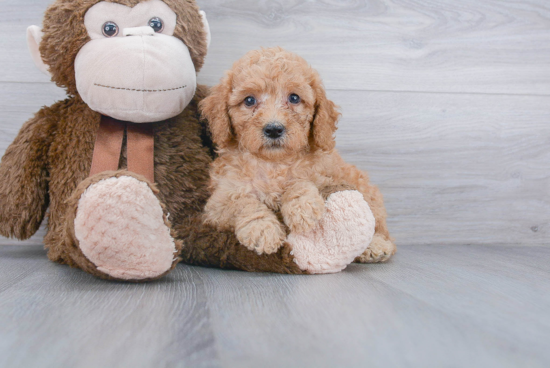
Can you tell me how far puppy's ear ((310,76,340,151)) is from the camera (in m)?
1.43

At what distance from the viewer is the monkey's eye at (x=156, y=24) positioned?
1.41 meters

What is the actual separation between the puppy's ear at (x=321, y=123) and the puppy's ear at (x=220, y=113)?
292 millimetres

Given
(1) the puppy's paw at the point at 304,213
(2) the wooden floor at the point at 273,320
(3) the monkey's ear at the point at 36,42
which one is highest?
(3) the monkey's ear at the point at 36,42

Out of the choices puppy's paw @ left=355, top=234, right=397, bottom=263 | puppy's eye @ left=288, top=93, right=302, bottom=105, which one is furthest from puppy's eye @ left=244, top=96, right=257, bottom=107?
puppy's paw @ left=355, top=234, right=397, bottom=263

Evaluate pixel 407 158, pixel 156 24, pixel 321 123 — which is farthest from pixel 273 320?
pixel 407 158

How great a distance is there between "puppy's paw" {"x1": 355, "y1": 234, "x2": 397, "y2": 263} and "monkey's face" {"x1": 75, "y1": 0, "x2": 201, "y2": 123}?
2.86 ft

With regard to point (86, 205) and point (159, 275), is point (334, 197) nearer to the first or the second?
point (159, 275)

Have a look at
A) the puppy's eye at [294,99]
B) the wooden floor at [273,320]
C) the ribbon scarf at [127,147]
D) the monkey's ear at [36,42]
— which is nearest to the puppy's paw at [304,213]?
the wooden floor at [273,320]

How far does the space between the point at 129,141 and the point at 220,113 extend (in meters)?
0.33

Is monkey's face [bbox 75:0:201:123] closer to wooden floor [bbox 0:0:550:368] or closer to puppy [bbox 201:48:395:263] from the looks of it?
puppy [bbox 201:48:395:263]

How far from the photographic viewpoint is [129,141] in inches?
57.1

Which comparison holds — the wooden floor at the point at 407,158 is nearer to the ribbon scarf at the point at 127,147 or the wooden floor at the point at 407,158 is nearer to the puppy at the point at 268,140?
the puppy at the point at 268,140

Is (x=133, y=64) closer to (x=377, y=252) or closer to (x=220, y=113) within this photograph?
(x=220, y=113)

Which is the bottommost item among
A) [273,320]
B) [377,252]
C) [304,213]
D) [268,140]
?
[377,252]
